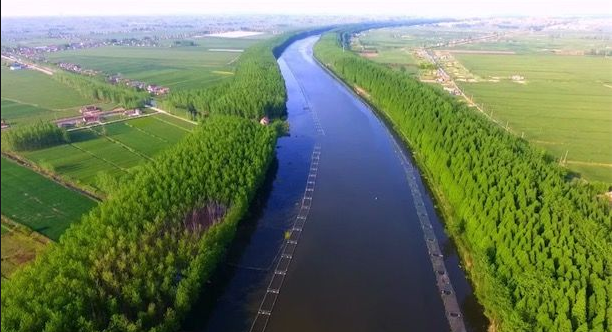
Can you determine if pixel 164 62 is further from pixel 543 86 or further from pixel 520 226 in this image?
pixel 520 226

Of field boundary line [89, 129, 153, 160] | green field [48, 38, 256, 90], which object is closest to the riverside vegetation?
field boundary line [89, 129, 153, 160]

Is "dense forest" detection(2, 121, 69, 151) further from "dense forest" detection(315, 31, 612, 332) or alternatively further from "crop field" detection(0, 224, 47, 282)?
"dense forest" detection(315, 31, 612, 332)

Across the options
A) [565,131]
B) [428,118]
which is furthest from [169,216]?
[565,131]

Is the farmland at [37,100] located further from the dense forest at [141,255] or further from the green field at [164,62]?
the dense forest at [141,255]

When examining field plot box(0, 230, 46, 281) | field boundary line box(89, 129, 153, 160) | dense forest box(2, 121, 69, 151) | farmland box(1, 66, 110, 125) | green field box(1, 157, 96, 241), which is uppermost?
farmland box(1, 66, 110, 125)

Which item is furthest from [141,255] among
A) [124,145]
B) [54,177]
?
[124,145]

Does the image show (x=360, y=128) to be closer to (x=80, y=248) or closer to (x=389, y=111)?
(x=389, y=111)
